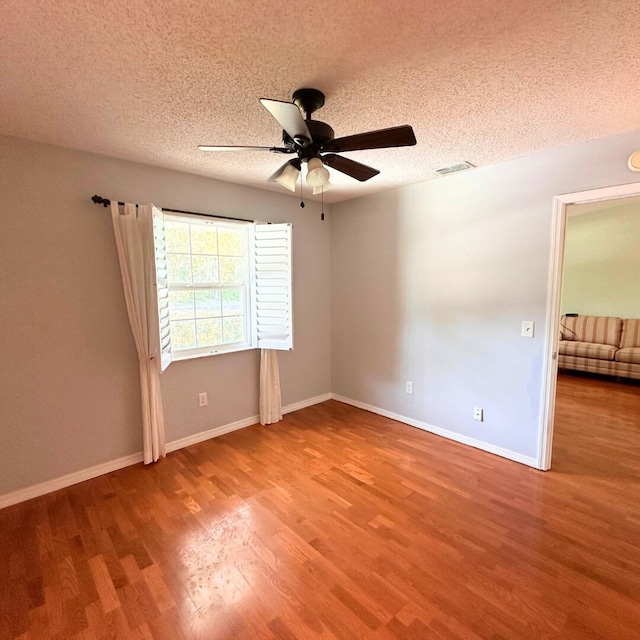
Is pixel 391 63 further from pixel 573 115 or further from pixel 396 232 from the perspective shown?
pixel 396 232

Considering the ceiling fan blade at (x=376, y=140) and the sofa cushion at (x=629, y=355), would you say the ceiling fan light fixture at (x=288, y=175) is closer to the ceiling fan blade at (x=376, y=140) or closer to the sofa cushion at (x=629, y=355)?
the ceiling fan blade at (x=376, y=140)

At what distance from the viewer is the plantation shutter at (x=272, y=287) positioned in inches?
132

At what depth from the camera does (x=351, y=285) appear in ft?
13.0

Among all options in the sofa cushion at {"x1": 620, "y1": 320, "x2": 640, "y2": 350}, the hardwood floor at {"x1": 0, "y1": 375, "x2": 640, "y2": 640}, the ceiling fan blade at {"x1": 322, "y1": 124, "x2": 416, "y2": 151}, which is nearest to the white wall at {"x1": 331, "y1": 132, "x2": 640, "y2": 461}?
the hardwood floor at {"x1": 0, "y1": 375, "x2": 640, "y2": 640}

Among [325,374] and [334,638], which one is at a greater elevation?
[325,374]

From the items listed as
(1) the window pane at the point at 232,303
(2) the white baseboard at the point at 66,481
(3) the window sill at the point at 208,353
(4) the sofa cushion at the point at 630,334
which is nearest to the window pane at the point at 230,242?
(1) the window pane at the point at 232,303

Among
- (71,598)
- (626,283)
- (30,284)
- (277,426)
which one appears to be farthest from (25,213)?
(626,283)

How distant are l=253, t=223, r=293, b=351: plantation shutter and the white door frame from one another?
2204 mm

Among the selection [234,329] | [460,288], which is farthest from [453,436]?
[234,329]

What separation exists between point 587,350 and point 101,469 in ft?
20.5

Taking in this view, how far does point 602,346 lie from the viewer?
4988 mm

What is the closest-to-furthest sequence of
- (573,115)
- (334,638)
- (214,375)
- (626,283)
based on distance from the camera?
(334,638) → (573,115) → (214,375) → (626,283)

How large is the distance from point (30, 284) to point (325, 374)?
2965 millimetres

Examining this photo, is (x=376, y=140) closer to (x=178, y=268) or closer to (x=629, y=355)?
(x=178, y=268)
